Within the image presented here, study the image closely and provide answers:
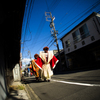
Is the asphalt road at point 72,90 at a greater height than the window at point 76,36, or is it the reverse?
the window at point 76,36

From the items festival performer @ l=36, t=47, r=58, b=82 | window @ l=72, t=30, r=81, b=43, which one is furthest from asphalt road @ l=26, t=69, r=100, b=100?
window @ l=72, t=30, r=81, b=43

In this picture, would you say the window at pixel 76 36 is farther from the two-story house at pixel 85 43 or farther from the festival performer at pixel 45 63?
the festival performer at pixel 45 63

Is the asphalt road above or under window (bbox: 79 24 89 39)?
under

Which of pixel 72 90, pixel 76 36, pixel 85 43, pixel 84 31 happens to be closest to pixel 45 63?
pixel 72 90

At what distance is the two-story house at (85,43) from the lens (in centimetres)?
1077

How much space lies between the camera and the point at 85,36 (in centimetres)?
1231

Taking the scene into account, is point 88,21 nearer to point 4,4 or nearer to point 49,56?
point 49,56

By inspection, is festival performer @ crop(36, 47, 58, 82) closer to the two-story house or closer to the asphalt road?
the asphalt road

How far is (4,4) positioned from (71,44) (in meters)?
14.2

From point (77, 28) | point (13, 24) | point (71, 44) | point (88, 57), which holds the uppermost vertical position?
point (77, 28)

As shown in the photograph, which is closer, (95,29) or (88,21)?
(95,29)

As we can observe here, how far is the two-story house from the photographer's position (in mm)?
10773

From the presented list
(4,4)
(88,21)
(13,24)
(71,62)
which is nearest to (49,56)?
(13,24)

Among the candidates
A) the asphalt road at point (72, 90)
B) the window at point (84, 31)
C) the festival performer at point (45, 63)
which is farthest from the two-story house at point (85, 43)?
the asphalt road at point (72, 90)
